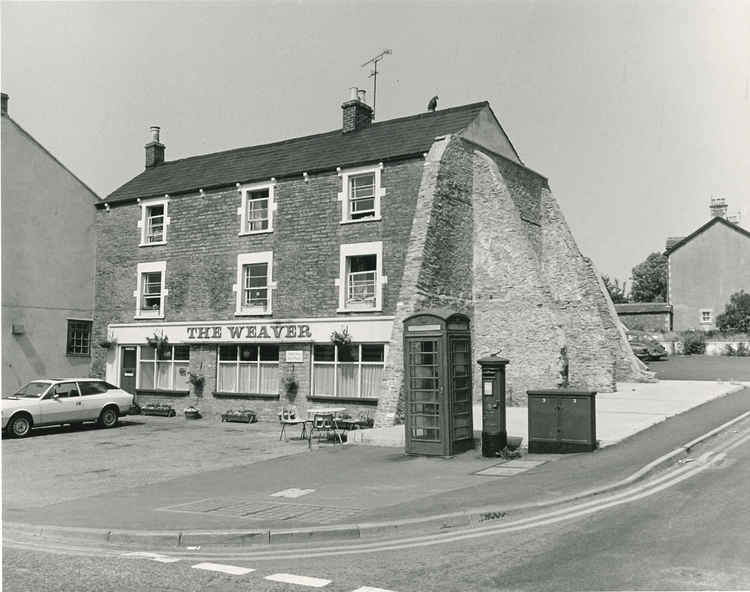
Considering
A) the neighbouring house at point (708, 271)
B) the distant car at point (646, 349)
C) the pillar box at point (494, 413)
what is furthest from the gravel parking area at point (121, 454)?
the neighbouring house at point (708, 271)

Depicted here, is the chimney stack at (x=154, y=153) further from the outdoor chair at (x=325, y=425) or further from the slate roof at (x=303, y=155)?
the outdoor chair at (x=325, y=425)

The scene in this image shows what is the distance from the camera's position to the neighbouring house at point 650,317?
5334 centimetres

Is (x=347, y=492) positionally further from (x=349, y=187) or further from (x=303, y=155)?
(x=303, y=155)

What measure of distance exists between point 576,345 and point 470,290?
4.54 metres

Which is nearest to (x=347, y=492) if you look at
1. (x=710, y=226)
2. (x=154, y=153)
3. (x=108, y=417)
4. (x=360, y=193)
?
(x=360, y=193)

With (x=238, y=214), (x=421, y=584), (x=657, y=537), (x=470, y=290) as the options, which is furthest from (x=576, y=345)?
(x=421, y=584)

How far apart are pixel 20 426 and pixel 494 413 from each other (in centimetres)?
1417

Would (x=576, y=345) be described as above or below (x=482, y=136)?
below

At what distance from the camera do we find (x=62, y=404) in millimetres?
21344

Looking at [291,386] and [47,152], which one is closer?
[291,386]

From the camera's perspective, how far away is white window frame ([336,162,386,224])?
2233 centimetres

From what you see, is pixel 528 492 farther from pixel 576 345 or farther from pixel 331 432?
pixel 576 345

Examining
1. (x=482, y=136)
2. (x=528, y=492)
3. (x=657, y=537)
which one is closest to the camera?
(x=657, y=537)

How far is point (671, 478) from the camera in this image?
10.3 meters
